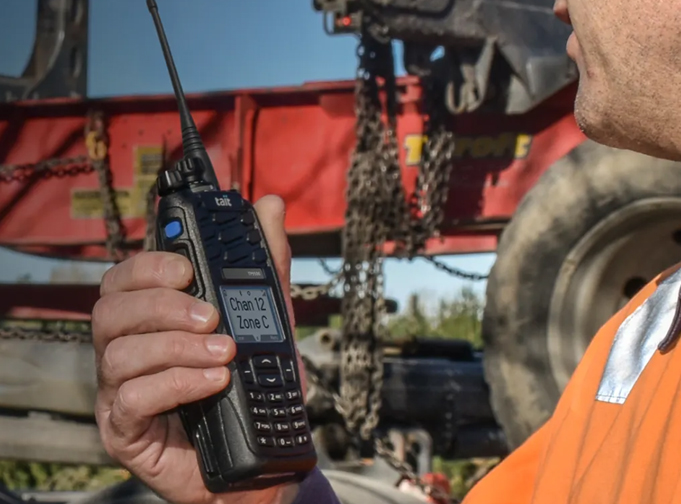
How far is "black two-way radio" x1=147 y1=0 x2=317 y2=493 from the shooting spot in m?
1.24

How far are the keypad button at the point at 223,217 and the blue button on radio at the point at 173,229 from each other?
0.04 metres

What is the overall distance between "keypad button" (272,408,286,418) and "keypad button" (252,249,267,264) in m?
0.18

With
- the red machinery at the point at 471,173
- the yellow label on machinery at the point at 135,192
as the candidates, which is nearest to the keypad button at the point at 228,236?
the red machinery at the point at 471,173

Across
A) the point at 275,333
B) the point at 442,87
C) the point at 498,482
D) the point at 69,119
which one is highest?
the point at 275,333

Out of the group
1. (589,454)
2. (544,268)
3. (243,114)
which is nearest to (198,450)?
(589,454)

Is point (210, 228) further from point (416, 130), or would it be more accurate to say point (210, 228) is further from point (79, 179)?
point (79, 179)

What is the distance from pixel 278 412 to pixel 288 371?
0.06m

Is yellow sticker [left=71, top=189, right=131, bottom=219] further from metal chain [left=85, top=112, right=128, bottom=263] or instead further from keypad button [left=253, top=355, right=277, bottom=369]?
keypad button [left=253, top=355, right=277, bottom=369]

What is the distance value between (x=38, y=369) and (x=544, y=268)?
1.71 metres

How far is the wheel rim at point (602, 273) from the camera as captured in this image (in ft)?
11.3

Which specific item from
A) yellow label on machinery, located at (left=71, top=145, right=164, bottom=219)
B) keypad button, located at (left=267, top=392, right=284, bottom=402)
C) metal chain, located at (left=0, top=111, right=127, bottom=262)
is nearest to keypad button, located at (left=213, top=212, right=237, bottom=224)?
keypad button, located at (left=267, top=392, right=284, bottom=402)

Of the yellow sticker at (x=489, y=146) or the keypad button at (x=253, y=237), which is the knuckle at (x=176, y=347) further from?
the yellow sticker at (x=489, y=146)

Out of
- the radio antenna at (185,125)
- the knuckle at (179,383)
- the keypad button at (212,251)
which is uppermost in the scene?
the radio antenna at (185,125)

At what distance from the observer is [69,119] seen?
4.75 metres
